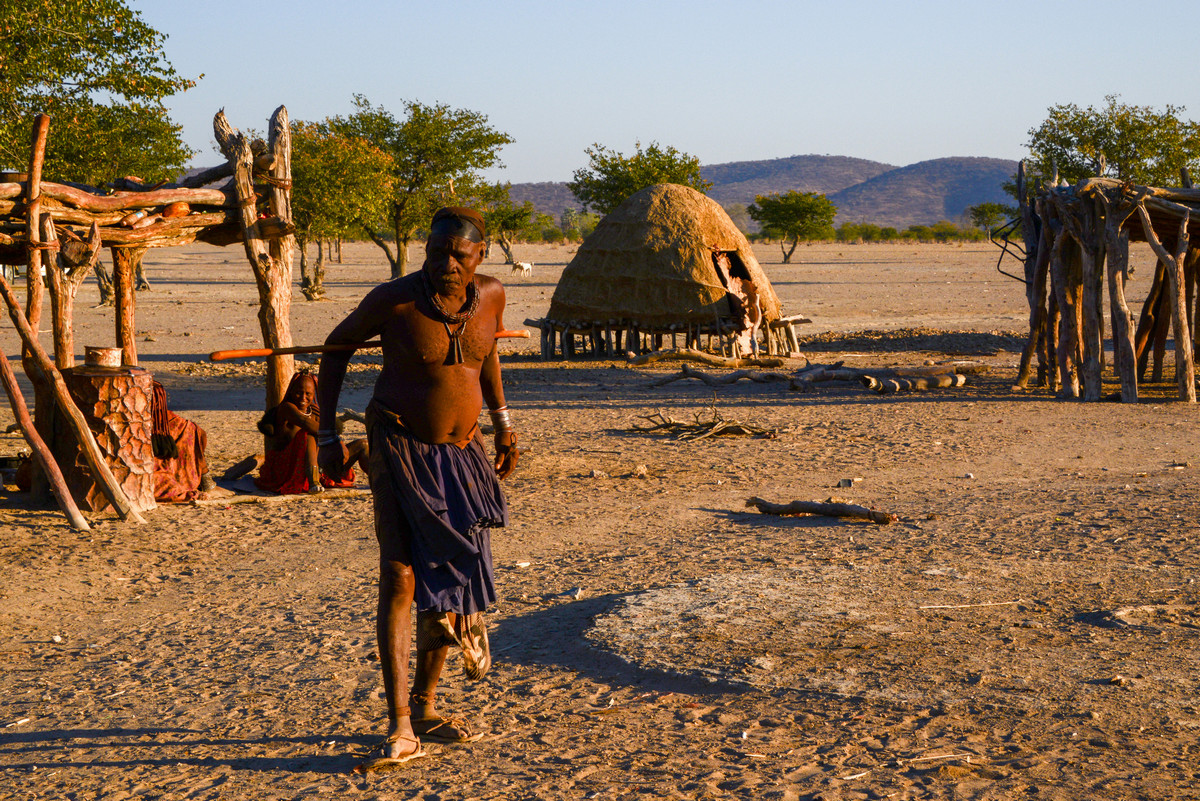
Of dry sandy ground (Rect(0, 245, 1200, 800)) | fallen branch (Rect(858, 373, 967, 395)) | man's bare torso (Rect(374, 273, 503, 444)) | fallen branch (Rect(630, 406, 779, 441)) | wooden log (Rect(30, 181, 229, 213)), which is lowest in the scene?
dry sandy ground (Rect(0, 245, 1200, 800))

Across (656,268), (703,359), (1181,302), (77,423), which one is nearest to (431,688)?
(77,423)

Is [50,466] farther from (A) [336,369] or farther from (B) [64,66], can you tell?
(B) [64,66]

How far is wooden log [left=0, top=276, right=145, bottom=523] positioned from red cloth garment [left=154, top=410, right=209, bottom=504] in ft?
1.58

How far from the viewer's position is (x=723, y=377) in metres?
14.5

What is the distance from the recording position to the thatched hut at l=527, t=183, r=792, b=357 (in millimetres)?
17141

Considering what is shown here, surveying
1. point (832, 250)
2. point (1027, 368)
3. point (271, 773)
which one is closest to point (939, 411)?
point (1027, 368)

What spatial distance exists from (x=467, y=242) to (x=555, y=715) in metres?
1.72

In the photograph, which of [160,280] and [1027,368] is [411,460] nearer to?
[1027,368]

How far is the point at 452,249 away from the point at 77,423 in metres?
4.54

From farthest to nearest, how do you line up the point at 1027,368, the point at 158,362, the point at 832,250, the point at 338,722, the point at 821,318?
1. the point at 832,250
2. the point at 821,318
3. the point at 158,362
4. the point at 1027,368
5. the point at 338,722

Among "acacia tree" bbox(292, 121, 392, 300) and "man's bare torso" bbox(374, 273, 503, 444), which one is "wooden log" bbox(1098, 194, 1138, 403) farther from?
"acacia tree" bbox(292, 121, 392, 300)

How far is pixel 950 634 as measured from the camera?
4531 mm

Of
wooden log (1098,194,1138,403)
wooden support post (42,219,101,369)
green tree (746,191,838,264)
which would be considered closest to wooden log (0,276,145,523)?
wooden support post (42,219,101,369)

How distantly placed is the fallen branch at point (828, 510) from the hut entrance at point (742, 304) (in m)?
10.0
